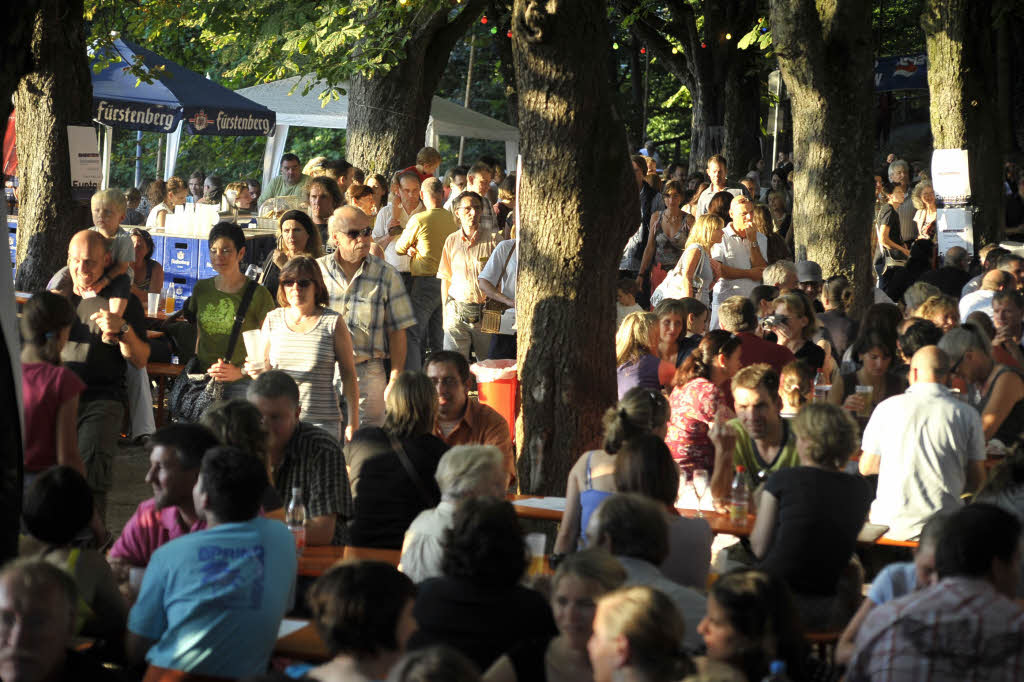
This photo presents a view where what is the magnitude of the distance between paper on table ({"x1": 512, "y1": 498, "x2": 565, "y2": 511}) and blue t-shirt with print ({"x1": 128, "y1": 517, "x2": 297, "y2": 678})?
2709mm

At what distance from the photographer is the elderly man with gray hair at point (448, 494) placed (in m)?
5.62

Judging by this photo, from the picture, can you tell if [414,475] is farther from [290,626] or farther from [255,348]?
[255,348]

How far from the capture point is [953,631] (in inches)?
167

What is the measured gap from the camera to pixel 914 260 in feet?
55.3

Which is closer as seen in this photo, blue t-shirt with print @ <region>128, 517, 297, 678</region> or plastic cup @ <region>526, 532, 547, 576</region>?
blue t-shirt with print @ <region>128, 517, 297, 678</region>

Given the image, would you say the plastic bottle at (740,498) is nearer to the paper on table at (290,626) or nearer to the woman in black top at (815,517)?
the woman in black top at (815,517)

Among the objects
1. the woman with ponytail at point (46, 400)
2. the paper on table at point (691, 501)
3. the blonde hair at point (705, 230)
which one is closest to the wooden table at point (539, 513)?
the paper on table at point (691, 501)

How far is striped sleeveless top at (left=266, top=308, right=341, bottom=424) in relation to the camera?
809 cm

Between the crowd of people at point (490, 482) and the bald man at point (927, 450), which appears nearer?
the crowd of people at point (490, 482)

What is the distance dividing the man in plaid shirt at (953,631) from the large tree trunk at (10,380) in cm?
270

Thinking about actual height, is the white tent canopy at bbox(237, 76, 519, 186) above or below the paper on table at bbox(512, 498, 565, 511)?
above

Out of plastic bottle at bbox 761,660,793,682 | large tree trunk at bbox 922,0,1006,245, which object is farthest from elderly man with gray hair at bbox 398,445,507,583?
large tree trunk at bbox 922,0,1006,245

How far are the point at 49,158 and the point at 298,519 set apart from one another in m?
8.08

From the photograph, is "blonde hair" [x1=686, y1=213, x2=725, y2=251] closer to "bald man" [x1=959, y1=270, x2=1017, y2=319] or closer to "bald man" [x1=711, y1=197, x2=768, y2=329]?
"bald man" [x1=711, y1=197, x2=768, y2=329]
